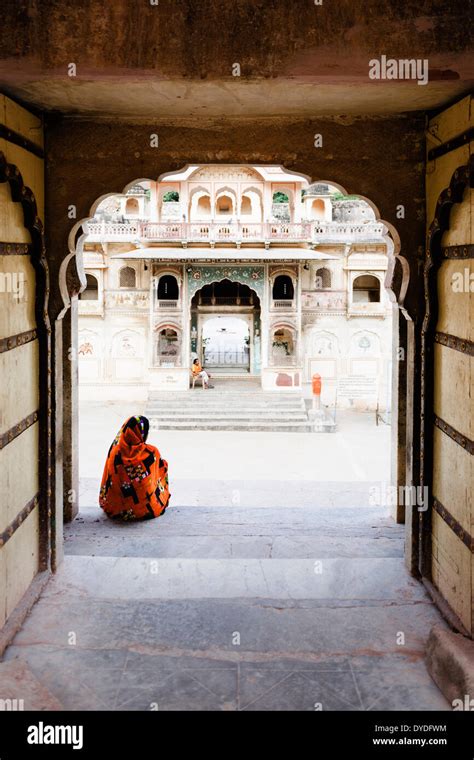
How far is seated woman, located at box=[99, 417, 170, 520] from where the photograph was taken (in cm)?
612

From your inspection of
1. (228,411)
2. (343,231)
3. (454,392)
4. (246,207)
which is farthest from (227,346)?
(454,392)

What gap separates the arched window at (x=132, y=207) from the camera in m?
23.0

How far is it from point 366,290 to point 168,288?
7.01 m

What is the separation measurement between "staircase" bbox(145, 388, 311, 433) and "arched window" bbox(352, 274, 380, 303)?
4942mm

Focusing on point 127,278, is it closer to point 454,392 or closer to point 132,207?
point 132,207

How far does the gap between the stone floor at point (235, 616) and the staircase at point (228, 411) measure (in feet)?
39.7

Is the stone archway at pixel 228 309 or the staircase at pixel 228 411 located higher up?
the stone archway at pixel 228 309

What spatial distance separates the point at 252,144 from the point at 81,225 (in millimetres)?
1341

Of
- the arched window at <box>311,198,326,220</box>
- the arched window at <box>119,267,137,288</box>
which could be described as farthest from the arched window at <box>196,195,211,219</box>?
the arched window at <box>311,198,326,220</box>

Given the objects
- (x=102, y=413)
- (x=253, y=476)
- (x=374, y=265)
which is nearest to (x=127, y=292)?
(x=102, y=413)

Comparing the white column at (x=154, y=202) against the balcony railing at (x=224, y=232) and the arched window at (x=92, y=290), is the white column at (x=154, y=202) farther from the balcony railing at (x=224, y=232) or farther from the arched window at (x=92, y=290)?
the arched window at (x=92, y=290)

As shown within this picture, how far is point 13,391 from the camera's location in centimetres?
385

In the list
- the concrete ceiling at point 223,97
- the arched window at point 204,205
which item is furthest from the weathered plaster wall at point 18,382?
the arched window at point 204,205

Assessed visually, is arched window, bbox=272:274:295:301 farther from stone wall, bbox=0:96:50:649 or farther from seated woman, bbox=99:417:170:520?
stone wall, bbox=0:96:50:649
